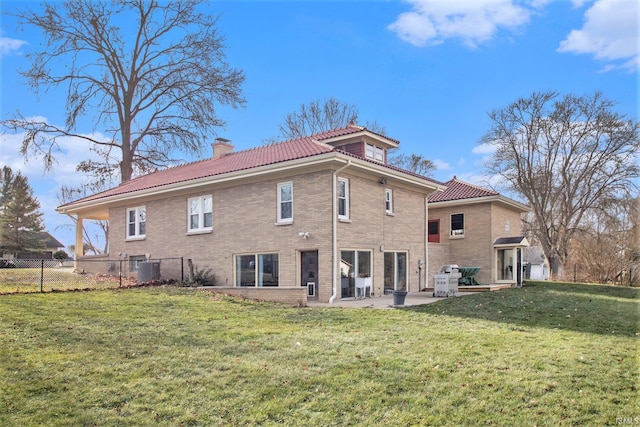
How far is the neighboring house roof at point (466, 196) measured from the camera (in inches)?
981

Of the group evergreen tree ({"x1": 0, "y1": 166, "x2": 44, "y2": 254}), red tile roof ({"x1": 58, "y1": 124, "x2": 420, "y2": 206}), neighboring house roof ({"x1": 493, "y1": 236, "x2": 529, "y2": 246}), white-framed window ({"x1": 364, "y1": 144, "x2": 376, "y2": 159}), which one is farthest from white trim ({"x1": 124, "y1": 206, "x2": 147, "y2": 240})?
evergreen tree ({"x1": 0, "y1": 166, "x2": 44, "y2": 254})

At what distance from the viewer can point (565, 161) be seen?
1436 inches

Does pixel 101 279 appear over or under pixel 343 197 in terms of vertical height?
under

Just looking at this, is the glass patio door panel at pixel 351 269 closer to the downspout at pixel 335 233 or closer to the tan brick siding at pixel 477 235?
the downspout at pixel 335 233

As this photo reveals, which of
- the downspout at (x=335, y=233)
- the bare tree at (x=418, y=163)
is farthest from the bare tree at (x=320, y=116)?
the downspout at (x=335, y=233)

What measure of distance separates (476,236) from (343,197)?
11338 mm

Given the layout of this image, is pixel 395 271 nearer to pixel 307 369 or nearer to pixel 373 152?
pixel 373 152

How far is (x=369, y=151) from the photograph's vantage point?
66.7 feet

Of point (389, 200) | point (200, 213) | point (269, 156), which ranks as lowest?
point (200, 213)

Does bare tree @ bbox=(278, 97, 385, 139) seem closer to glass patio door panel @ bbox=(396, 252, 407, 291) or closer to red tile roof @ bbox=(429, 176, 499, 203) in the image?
red tile roof @ bbox=(429, 176, 499, 203)

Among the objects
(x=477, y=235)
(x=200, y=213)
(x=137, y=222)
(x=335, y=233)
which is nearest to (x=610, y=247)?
(x=477, y=235)

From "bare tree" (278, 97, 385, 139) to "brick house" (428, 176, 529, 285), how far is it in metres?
15.5

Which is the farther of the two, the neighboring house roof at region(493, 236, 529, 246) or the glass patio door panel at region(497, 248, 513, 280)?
the glass patio door panel at region(497, 248, 513, 280)

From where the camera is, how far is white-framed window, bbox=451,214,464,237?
25969 mm
